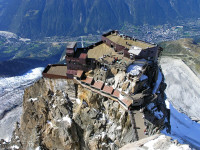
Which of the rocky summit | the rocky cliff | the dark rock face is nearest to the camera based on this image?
the rocky cliff

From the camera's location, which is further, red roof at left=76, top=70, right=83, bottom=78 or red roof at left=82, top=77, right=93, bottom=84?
red roof at left=76, top=70, right=83, bottom=78

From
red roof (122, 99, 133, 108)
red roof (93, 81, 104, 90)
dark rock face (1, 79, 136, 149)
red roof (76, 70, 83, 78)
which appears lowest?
dark rock face (1, 79, 136, 149)

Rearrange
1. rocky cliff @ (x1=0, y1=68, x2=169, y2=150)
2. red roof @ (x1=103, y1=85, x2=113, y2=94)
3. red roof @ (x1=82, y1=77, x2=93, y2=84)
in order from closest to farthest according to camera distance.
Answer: rocky cliff @ (x1=0, y1=68, x2=169, y2=150) → red roof @ (x1=103, y1=85, x2=113, y2=94) → red roof @ (x1=82, y1=77, x2=93, y2=84)

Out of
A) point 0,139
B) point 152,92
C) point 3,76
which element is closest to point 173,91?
point 152,92

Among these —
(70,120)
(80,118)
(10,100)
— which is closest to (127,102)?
(80,118)

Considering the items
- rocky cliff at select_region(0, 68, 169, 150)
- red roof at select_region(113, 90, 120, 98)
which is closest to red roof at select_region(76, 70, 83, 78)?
rocky cliff at select_region(0, 68, 169, 150)

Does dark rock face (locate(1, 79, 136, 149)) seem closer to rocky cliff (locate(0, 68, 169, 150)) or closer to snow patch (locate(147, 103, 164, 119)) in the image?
rocky cliff (locate(0, 68, 169, 150))

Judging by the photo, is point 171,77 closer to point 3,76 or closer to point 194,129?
point 194,129

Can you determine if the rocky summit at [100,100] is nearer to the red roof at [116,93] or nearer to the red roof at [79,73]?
the red roof at [79,73]

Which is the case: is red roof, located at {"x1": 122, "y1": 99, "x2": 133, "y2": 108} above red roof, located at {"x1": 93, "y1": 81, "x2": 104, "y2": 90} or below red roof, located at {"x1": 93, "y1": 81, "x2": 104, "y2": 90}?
below

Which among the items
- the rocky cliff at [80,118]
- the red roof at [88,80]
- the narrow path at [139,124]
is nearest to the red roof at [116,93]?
the rocky cliff at [80,118]

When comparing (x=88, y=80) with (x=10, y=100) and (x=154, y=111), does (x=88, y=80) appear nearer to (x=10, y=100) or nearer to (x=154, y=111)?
(x=154, y=111)
